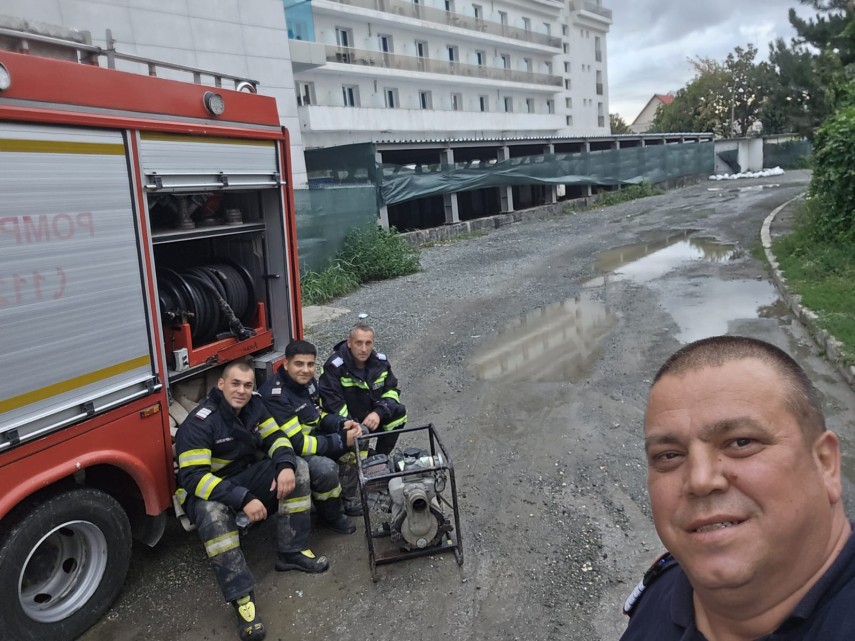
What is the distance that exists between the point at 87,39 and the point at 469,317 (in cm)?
701

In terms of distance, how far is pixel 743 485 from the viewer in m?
1.08


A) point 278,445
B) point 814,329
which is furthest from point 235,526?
point 814,329

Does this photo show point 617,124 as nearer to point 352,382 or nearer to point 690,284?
point 690,284

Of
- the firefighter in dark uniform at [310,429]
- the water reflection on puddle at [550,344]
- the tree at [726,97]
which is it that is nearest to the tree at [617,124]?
the tree at [726,97]

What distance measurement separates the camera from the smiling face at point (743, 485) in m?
1.06

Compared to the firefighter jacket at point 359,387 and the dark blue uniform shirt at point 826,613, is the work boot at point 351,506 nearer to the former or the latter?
the firefighter jacket at point 359,387

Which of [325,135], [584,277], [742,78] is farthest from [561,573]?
[742,78]

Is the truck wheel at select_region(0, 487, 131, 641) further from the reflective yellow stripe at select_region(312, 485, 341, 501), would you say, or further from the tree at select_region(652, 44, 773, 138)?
the tree at select_region(652, 44, 773, 138)

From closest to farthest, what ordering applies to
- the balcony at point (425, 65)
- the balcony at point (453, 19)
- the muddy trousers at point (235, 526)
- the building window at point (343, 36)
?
the muddy trousers at point (235, 526)
the balcony at point (425, 65)
the building window at point (343, 36)
the balcony at point (453, 19)

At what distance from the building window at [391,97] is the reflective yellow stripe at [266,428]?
3045 centimetres

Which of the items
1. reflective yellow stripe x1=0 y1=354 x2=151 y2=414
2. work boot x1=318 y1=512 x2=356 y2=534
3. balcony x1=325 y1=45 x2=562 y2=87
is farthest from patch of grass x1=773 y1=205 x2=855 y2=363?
balcony x1=325 y1=45 x2=562 y2=87

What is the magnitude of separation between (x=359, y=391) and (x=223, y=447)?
126 cm

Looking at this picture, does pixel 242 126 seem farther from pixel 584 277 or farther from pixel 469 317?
pixel 584 277

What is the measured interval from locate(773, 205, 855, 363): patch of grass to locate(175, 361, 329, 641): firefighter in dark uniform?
5.67 meters
